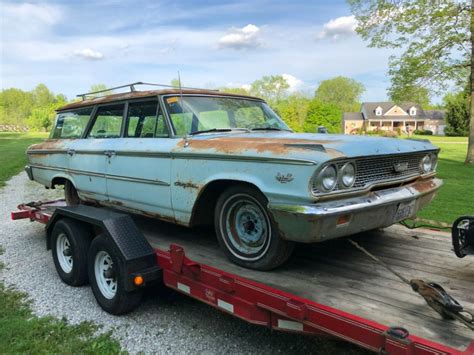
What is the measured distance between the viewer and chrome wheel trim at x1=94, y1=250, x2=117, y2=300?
4.14 m

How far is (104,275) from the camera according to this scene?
416 cm

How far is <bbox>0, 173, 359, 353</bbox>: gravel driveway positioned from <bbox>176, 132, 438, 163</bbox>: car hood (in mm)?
1594

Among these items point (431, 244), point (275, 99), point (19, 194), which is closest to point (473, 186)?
point (431, 244)

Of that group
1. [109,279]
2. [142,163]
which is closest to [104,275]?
[109,279]

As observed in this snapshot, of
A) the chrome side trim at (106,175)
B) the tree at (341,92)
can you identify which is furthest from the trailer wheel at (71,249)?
the tree at (341,92)

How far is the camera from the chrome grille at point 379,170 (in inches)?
119

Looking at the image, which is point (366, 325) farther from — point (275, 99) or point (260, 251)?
point (275, 99)

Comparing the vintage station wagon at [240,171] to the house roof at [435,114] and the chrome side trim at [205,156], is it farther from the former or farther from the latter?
the house roof at [435,114]

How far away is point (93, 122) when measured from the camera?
209 inches

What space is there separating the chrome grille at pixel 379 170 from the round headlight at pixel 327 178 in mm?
40

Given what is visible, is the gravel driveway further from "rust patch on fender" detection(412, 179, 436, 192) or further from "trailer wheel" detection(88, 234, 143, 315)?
"rust patch on fender" detection(412, 179, 436, 192)

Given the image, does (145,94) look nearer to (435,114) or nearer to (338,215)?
(338,215)

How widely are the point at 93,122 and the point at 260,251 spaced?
3.08 meters

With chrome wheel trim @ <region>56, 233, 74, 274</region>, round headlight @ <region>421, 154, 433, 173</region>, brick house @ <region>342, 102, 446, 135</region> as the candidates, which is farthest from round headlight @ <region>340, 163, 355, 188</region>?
brick house @ <region>342, 102, 446, 135</region>
